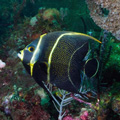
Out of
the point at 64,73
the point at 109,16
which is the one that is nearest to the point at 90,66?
the point at 64,73

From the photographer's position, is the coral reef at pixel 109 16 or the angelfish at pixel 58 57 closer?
→ the angelfish at pixel 58 57

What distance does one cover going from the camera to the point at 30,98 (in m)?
2.56

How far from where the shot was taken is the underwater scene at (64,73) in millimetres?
1276

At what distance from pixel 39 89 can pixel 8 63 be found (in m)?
1.95

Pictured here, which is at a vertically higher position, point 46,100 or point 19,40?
point 19,40

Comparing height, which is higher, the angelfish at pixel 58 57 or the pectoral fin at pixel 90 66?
the angelfish at pixel 58 57

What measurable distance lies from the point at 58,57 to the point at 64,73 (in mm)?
186

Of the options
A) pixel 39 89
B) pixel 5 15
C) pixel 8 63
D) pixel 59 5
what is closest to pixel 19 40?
pixel 8 63

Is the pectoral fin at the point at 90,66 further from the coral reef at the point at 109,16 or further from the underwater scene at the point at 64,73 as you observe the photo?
the coral reef at the point at 109,16

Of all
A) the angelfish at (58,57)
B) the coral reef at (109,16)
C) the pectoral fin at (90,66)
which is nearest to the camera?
the angelfish at (58,57)

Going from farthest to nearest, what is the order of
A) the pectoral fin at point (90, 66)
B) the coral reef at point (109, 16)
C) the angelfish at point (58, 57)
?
the coral reef at point (109, 16)
the pectoral fin at point (90, 66)
the angelfish at point (58, 57)

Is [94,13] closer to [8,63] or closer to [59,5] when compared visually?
[8,63]

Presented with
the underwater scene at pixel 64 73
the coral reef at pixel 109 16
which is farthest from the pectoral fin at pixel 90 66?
the coral reef at pixel 109 16

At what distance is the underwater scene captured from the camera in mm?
1276
